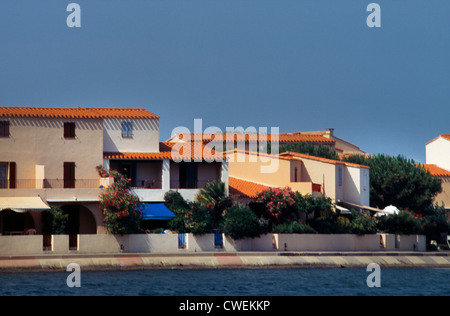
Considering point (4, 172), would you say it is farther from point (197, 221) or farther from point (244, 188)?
point (244, 188)

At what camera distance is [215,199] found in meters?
60.7

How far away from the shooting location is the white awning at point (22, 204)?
5450 centimetres

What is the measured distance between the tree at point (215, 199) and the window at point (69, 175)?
326 inches

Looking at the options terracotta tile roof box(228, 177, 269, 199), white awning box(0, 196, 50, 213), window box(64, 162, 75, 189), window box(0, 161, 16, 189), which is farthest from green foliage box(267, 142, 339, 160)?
white awning box(0, 196, 50, 213)

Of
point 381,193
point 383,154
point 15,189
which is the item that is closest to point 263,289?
point 15,189

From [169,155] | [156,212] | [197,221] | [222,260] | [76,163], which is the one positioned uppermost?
[169,155]

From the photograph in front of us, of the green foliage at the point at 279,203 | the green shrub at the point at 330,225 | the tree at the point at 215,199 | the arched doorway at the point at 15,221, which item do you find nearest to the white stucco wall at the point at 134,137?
the tree at the point at 215,199

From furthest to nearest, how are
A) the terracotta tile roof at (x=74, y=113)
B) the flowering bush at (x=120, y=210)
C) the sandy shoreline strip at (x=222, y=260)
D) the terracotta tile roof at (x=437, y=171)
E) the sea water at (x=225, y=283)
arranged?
the terracotta tile roof at (x=437, y=171)
the terracotta tile roof at (x=74, y=113)
the flowering bush at (x=120, y=210)
the sandy shoreline strip at (x=222, y=260)
the sea water at (x=225, y=283)

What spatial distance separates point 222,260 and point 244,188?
38.3ft

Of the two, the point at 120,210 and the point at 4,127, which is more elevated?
the point at 4,127

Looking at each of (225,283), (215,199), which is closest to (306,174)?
(215,199)

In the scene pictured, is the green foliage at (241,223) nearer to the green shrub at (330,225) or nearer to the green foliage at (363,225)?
the green shrub at (330,225)

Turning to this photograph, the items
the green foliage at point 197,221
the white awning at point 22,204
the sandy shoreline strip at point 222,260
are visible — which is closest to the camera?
the sandy shoreline strip at point 222,260

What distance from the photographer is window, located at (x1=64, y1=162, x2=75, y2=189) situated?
59.8 m
